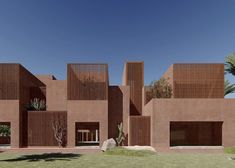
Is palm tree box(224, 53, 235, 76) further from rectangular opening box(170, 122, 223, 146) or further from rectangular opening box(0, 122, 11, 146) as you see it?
rectangular opening box(0, 122, 11, 146)

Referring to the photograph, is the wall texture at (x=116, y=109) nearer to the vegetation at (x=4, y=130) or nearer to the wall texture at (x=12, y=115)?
the wall texture at (x=12, y=115)

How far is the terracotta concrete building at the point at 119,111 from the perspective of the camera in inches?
802

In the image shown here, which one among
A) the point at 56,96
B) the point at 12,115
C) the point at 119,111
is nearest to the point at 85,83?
the point at 119,111

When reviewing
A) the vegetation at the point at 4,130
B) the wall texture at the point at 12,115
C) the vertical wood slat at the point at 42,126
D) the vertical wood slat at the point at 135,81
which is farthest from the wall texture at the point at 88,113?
the vegetation at the point at 4,130

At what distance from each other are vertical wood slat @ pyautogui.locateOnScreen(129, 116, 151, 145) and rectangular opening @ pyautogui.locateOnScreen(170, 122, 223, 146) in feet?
12.6

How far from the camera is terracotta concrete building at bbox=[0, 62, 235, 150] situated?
66.8 ft

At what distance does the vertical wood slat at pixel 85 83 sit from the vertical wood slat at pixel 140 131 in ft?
12.8

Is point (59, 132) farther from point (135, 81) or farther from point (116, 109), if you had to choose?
point (135, 81)

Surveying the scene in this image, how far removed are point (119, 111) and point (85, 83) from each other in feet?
17.9

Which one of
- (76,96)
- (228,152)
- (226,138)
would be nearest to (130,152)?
(228,152)

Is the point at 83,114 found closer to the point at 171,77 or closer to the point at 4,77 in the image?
the point at 4,77

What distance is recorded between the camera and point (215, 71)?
2373 cm

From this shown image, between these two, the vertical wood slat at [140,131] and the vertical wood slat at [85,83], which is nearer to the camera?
the vertical wood slat at [140,131]

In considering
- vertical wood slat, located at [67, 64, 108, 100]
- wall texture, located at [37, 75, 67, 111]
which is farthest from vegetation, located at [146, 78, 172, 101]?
wall texture, located at [37, 75, 67, 111]
